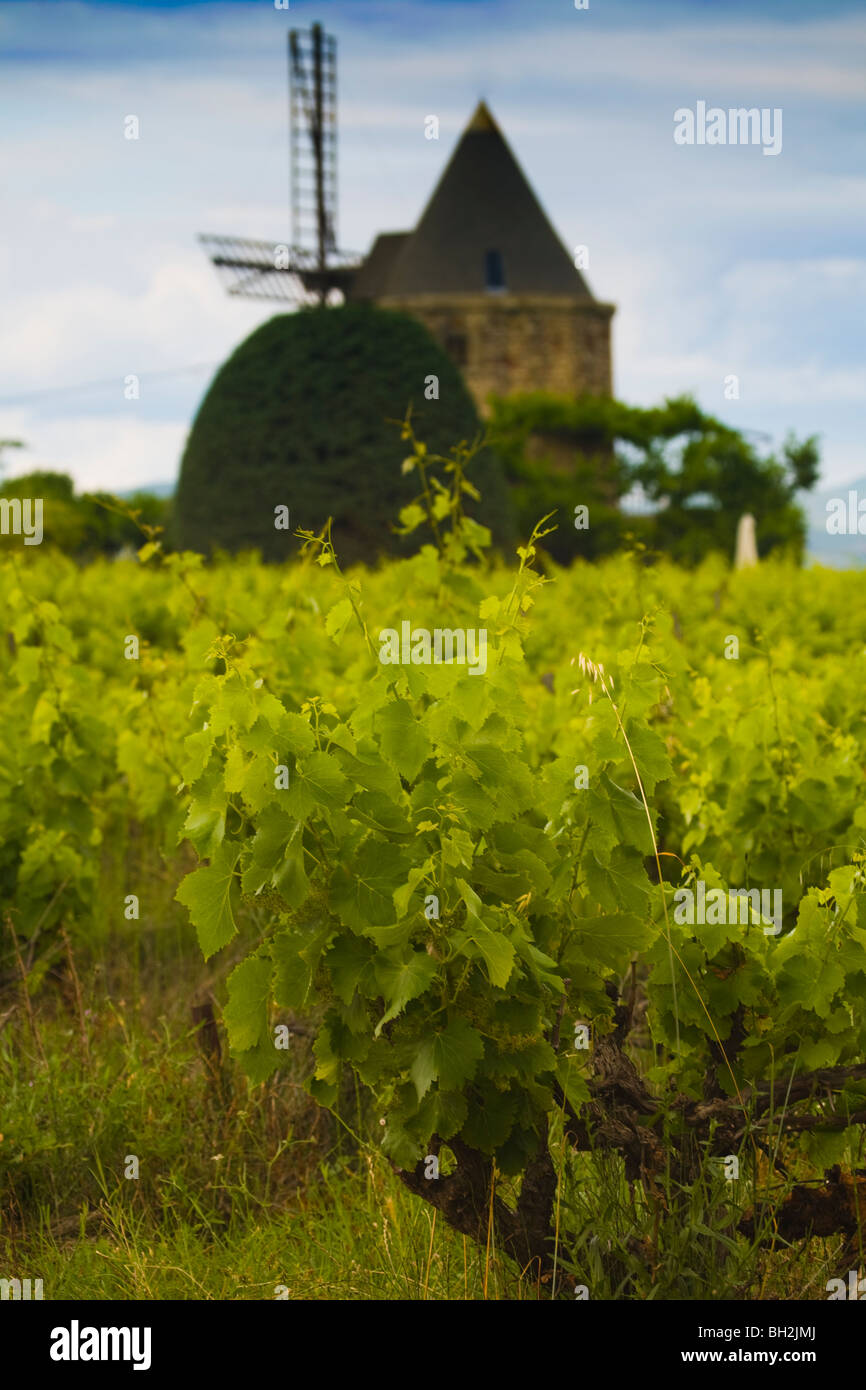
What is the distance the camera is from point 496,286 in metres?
38.3

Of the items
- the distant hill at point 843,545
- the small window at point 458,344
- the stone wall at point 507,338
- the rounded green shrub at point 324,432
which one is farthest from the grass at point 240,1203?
the small window at point 458,344

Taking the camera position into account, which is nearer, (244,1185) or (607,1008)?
(607,1008)

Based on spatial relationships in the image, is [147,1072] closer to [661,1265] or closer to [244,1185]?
[244,1185]

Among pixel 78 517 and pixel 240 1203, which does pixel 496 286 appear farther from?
pixel 240 1203

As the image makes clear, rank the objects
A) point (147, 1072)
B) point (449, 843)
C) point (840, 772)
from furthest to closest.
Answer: point (840, 772) < point (147, 1072) < point (449, 843)

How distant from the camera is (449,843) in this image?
104 inches

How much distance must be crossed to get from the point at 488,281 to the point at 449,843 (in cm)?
3761

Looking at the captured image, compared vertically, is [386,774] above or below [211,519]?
below

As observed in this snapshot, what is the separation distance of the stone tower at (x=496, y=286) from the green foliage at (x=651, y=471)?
1672 mm

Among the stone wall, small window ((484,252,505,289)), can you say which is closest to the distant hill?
the stone wall

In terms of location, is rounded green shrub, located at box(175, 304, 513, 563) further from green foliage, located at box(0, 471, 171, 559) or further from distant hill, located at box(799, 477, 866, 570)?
green foliage, located at box(0, 471, 171, 559)

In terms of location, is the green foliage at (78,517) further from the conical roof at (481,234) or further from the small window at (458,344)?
the conical roof at (481,234)

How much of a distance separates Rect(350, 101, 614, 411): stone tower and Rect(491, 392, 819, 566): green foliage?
5.49 ft
